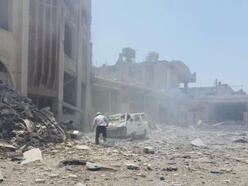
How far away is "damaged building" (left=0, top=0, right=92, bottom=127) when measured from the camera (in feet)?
39.9

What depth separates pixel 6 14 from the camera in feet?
40.3

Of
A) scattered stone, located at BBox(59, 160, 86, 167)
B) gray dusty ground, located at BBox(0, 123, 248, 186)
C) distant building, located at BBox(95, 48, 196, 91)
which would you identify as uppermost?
distant building, located at BBox(95, 48, 196, 91)

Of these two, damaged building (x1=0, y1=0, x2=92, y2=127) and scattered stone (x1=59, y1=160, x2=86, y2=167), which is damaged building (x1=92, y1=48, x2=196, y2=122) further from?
scattered stone (x1=59, y1=160, x2=86, y2=167)

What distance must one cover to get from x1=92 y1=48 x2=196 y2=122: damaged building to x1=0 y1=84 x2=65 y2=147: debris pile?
42.6 feet

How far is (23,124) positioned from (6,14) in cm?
617

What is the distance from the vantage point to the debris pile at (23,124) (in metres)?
8.19

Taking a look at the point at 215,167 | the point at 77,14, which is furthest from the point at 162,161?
the point at 77,14

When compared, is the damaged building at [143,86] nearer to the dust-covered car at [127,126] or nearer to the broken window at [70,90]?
the broken window at [70,90]

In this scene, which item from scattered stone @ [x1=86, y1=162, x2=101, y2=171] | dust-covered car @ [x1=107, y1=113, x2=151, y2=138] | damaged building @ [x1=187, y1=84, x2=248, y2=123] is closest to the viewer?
scattered stone @ [x1=86, y1=162, x2=101, y2=171]

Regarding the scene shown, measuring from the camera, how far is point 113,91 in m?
25.4

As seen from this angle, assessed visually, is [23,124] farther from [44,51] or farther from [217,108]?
[217,108]

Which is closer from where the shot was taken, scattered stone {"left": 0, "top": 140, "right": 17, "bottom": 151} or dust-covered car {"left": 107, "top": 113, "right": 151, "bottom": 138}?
scattered stone {"left": 0, "top": 140, "right": 17, "bottom": 151}

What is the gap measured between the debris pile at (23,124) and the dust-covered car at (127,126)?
427 centimetres

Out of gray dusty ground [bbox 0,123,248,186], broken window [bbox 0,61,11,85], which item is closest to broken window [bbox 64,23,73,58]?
broken window [bbox 0,61,11,85]
